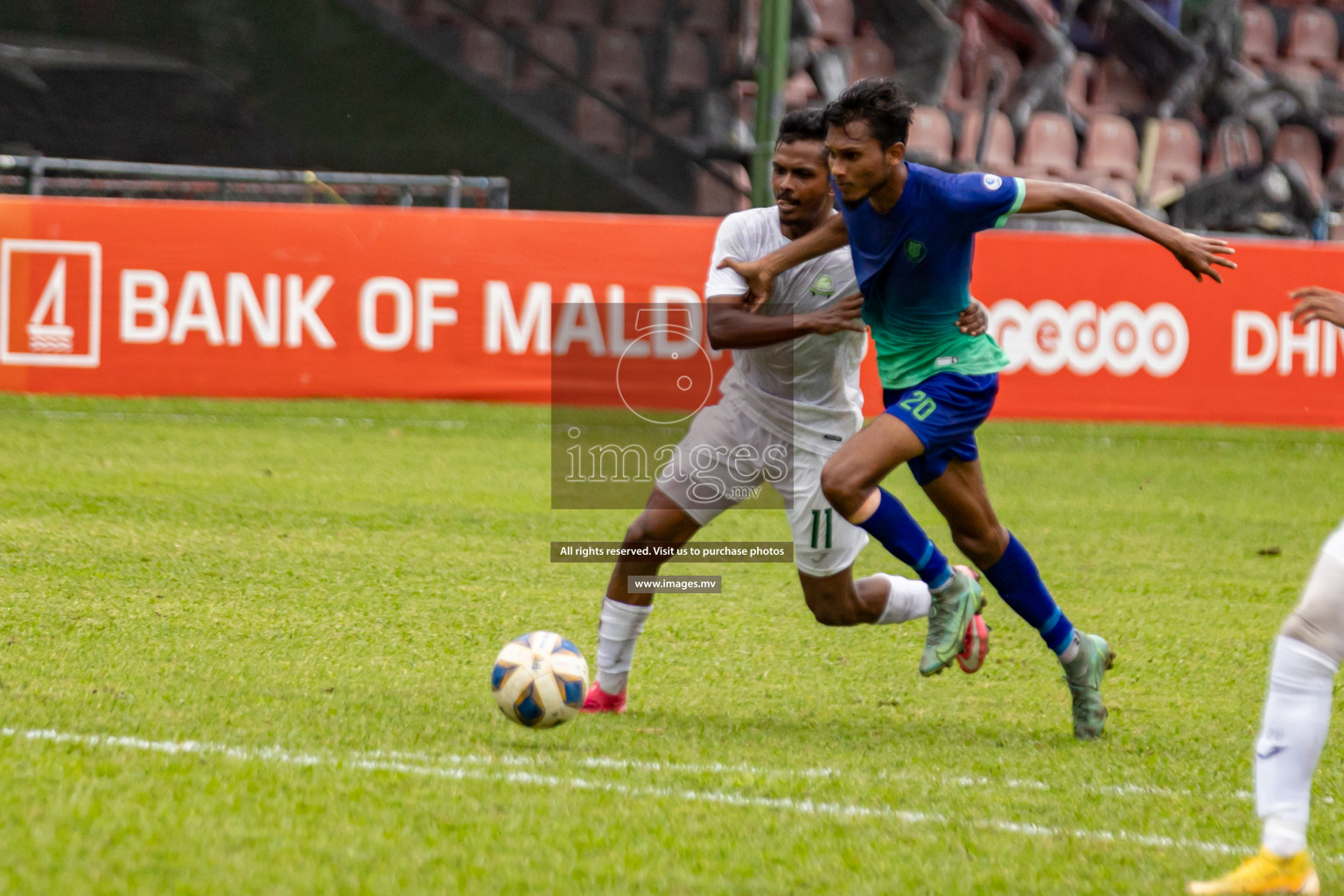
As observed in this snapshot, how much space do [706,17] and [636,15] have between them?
81 centimetres

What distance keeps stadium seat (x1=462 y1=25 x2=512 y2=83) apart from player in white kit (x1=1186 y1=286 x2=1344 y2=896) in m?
14.9

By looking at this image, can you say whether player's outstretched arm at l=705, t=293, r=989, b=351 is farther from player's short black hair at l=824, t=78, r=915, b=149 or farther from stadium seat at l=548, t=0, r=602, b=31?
stadium seat at l=548, t=0, r=602, b=31

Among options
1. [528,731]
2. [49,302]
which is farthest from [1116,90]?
[528,731]

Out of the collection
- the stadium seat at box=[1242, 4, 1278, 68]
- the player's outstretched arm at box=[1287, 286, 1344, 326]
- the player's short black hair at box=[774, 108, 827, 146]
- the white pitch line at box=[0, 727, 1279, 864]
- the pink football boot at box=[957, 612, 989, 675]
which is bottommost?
the white pitch line at box=[0, 727, 1279, 864]

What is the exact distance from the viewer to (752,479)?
17.2 feet

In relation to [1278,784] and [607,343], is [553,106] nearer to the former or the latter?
[607,343]

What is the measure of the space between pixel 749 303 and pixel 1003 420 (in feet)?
28.3

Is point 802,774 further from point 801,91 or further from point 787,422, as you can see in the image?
point 801,91

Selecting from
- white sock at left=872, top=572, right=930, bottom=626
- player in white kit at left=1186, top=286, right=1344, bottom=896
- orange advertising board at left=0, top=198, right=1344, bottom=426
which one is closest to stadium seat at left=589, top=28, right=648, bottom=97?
orange advertising board at left=0, top=198, right=1344, bottom=426

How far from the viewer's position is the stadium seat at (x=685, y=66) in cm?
1711

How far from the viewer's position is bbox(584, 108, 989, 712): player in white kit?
5.08m

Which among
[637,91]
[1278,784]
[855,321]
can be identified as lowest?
[1278,784]

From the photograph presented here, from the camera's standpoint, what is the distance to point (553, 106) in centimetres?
1711

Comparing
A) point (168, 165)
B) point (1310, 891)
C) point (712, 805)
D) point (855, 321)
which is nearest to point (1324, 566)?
point (1310, 891)
